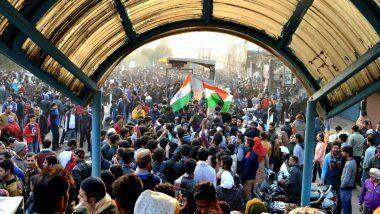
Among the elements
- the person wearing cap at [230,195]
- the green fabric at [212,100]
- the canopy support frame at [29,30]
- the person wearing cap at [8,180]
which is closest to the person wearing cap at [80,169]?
the person wearing cap at [8,180]

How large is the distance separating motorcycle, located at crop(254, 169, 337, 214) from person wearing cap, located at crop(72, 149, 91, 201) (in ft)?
10.6

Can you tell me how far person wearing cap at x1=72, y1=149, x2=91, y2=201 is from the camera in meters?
7.53

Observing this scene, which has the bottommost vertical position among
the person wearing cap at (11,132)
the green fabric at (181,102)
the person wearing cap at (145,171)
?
the person wearing cap at (145,171)

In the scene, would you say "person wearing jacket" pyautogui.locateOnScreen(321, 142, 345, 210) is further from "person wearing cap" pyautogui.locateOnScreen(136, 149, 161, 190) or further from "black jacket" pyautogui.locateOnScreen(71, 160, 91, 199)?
"black jacket" pyautogui.locateOnScreen(71, 160, 91, 199)

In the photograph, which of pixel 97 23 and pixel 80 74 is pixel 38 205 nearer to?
pixel 80 74

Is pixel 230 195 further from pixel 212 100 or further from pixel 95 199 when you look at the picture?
pixel 212 100

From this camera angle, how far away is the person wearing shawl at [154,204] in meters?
4.11

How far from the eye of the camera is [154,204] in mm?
4168

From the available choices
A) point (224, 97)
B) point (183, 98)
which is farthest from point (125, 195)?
point (224, 97)

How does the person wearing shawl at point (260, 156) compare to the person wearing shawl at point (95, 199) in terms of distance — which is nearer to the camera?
the person wearing shawl at point (95, 199)

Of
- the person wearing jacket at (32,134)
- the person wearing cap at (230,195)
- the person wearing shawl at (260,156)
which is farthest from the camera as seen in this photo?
the person wearing jacket at (32,134)

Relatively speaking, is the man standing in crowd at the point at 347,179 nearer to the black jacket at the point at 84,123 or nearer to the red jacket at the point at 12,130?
the red jacket at the point at 12,130

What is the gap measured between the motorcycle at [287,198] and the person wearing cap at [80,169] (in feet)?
10.6

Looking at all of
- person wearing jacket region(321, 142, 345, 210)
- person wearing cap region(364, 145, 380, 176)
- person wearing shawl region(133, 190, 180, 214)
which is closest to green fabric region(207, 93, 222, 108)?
person wearing jacket region(321, 142, 345, 210)
